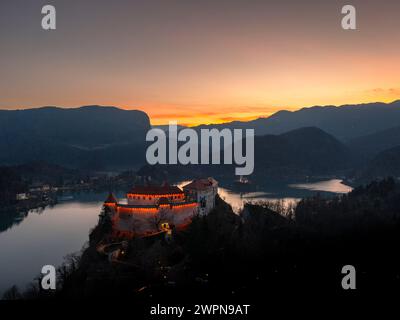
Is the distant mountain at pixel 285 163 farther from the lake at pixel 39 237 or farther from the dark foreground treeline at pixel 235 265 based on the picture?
A: the dark foreground treeline at pixel 235 265

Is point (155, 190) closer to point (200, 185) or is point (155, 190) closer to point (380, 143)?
point (200, 185)

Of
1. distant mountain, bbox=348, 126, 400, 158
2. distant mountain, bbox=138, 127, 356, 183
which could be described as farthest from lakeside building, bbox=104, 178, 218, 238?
distant mountain, bbox=348, 126, 400, 158

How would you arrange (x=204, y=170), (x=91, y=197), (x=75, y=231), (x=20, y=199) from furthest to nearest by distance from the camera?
(x=204, y=170) → (x=91, y=197) → (x=20, y=199) → (x=75, y=231)

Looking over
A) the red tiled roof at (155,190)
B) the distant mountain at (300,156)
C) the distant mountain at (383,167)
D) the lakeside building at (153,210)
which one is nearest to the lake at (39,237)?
the lakeside building at (153,210)

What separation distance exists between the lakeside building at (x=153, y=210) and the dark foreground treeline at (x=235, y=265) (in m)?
1.17

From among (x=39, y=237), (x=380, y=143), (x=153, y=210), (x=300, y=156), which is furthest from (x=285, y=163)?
(x=153, y=210)

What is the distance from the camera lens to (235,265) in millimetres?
24859

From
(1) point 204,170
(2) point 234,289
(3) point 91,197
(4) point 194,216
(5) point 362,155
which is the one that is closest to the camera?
(2) point 234,289

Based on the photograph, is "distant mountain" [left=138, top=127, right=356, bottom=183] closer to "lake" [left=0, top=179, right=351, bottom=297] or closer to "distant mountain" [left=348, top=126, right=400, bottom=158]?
"distant mountain" [left=348, top=126, right=400, bottom=158]

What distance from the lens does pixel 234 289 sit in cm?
2170

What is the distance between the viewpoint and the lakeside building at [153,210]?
28.0 meters
